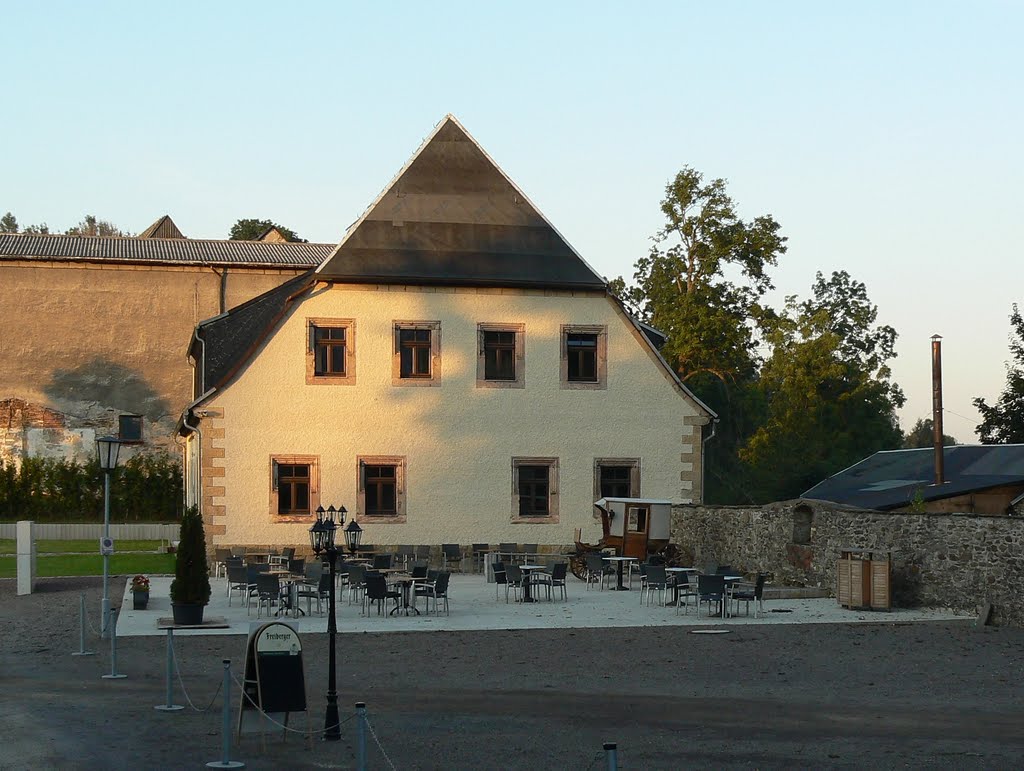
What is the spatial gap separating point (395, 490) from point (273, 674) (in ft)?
64.8

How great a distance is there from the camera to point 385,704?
40.4 ft

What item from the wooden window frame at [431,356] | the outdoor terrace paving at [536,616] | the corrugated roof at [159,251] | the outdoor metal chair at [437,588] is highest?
the corrugated roof at [159,251]

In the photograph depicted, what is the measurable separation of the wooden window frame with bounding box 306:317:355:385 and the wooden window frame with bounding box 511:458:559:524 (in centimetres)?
424

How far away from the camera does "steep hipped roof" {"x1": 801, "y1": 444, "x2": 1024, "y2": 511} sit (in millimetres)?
30578

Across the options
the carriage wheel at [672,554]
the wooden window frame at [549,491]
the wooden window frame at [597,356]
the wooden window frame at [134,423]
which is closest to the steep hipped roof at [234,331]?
the wooden window frame at [597,356]

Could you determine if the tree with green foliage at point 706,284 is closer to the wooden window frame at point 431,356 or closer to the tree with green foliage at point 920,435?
the wooden window frame at point 431,356

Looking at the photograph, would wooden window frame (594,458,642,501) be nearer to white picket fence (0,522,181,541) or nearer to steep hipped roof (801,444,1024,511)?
steep hipped roof (801,444,1024,511)

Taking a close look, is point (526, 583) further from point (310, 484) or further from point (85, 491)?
point (85, 491)

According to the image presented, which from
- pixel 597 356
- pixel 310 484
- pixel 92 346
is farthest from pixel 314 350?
pixel 92 346

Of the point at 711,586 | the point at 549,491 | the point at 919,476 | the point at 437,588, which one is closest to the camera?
the point at 711,586

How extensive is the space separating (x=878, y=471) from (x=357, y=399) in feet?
46.7

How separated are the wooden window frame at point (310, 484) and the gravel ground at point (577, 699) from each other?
10529mm

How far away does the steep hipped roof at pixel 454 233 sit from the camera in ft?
101

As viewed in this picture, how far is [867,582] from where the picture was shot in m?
21.1
